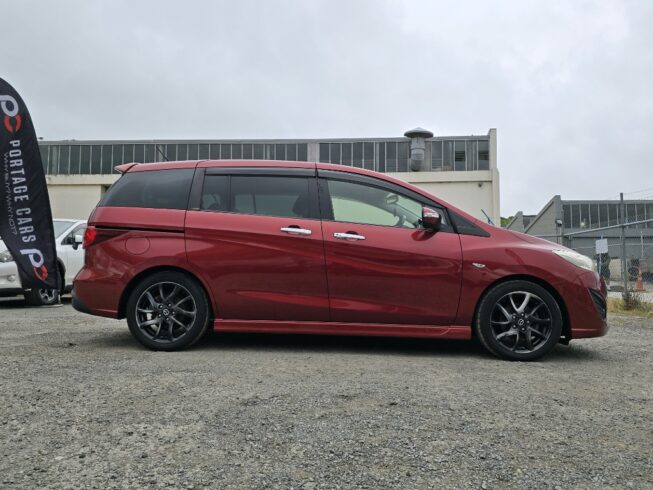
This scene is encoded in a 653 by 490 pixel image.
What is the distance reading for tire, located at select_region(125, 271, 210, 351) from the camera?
4.71m

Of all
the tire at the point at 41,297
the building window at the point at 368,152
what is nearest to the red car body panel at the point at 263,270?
the tire at the point at 41,297

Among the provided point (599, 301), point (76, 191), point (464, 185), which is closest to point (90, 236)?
point (599, 301)

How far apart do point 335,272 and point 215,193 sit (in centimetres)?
132

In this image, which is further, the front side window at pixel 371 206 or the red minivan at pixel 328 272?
the front side window at pixel 371 206

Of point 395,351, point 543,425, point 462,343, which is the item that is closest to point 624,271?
point 462,343

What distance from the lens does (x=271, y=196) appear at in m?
4.95

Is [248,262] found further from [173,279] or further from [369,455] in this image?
[369,455]

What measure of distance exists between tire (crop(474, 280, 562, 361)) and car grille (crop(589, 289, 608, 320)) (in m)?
0.34

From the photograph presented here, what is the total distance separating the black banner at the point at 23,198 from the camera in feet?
21.2

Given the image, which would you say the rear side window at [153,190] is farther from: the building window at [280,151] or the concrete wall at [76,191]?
the concrete wall at [76,191]

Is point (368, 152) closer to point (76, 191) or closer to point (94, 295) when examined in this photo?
point (76, 191)

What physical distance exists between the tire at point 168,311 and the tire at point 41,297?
5.24 metres

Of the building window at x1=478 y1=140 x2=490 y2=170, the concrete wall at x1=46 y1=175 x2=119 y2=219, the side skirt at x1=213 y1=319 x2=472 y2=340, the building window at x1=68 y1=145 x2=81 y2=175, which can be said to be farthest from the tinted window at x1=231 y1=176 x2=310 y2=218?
the building window at x1=68 y1=145 x2=81 y2=175

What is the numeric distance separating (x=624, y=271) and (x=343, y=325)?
7.26m
